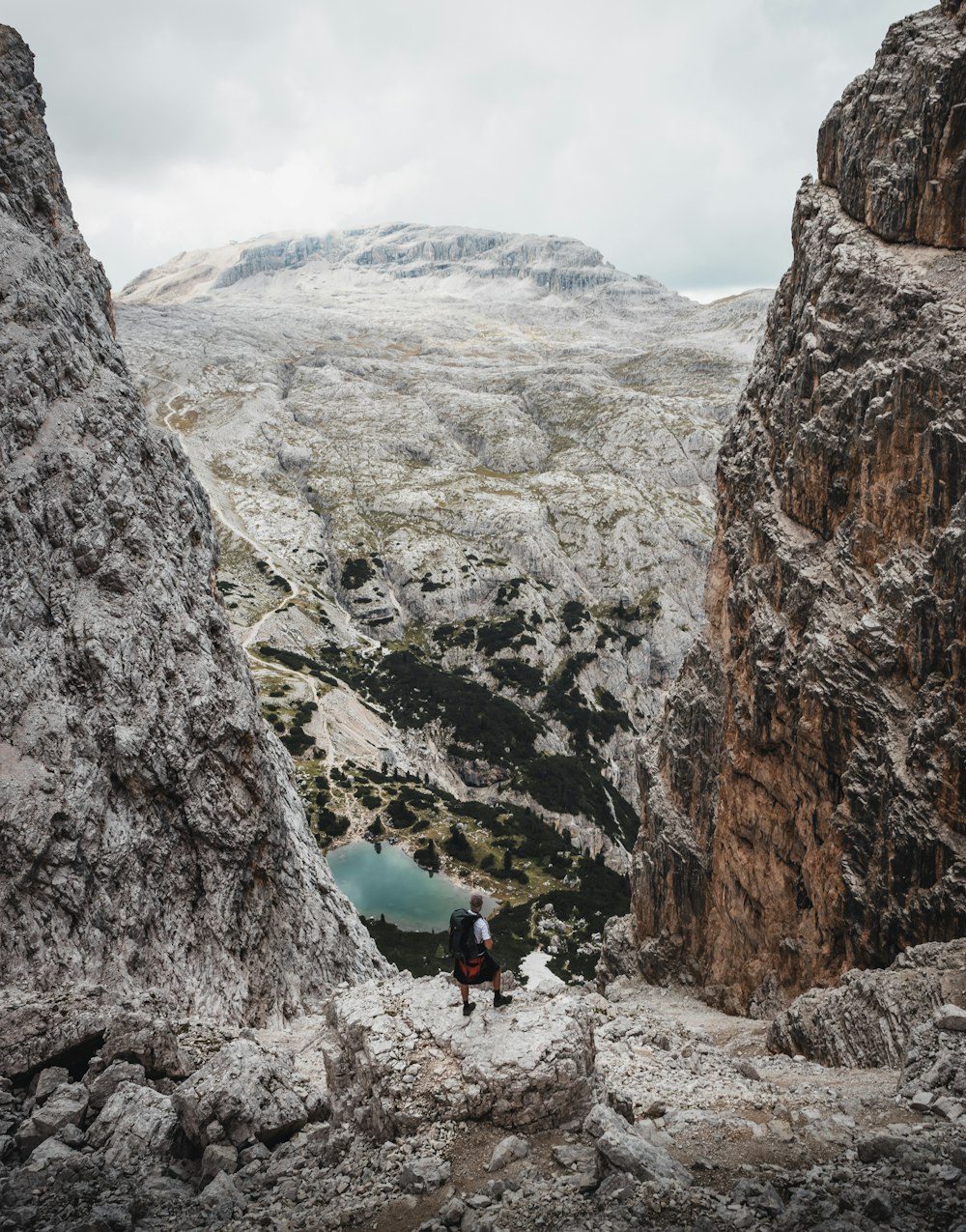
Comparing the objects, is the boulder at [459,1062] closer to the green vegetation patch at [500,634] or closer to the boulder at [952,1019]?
the boulder at [952,1019]

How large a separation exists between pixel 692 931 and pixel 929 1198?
38888 millimetres

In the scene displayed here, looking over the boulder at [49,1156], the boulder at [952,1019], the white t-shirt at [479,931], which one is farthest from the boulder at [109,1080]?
the boulder at [952,1019]

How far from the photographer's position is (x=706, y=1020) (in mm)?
35031

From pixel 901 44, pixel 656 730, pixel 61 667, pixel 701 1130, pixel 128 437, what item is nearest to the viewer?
pixel 701 1130

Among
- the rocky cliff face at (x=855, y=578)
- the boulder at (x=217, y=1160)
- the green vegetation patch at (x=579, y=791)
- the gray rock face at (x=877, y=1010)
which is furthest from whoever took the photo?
the green vegetation patch at (x=579, y=791)

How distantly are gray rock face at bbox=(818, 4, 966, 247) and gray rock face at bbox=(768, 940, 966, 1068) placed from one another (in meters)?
27.6

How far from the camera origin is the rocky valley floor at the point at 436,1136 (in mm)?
Answer: 9648

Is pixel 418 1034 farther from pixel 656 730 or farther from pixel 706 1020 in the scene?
pixel 656 730

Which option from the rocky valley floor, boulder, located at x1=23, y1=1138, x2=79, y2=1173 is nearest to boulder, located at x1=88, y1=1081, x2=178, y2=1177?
the rocky valley floor

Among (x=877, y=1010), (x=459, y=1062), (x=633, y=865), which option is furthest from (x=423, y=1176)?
(x=633, y=865)

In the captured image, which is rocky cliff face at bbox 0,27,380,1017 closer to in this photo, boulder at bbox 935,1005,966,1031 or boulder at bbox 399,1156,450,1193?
boulder at bbox 399,1156,450,1193

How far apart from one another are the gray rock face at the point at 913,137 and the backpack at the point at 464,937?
33.1 m

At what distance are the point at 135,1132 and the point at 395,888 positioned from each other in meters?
83.8

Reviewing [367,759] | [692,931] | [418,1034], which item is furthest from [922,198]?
[367,759]
